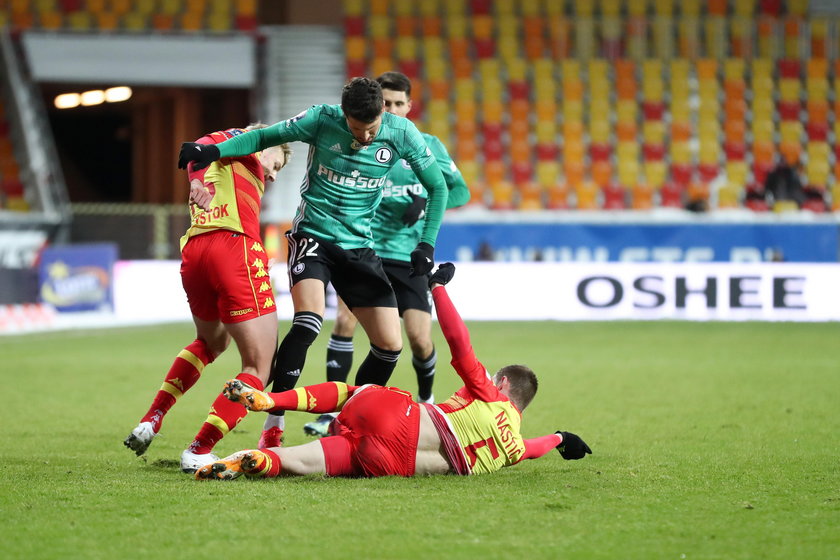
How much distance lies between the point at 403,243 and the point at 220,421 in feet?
7.34

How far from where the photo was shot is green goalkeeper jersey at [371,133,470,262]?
7184 millimetres

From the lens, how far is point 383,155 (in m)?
5.94

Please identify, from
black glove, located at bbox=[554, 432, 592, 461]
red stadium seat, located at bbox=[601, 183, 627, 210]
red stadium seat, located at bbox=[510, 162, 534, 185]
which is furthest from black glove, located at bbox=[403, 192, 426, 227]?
red stadium seat, located at bbox=[510, 162, 534, 185]

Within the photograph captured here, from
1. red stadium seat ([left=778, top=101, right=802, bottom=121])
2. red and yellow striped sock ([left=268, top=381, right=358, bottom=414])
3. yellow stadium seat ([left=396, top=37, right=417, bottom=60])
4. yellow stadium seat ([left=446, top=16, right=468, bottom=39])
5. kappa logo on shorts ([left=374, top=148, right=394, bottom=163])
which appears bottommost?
red and yellow striped sock ([left=268, top=381, right=358, bottom=414])

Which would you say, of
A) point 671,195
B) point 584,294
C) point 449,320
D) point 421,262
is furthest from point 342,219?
point 671,195

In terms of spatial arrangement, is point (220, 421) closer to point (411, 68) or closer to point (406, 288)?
point (406, 288)

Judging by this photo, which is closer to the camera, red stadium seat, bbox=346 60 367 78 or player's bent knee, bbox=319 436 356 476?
player's bent knee, bbox=319 436 356 476

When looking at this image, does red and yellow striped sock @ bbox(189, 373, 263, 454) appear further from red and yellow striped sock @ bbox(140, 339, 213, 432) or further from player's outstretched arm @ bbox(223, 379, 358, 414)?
red and yellow striped sock @ bbox(140, 339, 213, 432)

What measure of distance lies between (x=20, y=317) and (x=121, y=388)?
6.75 meters

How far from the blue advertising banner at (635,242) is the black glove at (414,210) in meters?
10.4

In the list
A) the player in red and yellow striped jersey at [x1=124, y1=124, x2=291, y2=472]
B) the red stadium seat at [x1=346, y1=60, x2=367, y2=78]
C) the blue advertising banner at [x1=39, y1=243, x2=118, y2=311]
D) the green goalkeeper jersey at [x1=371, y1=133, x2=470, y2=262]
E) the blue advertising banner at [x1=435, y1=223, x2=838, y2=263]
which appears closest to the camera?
the player in red and yellow striped jersey at [x1=124, y1=124, x2=291, y2=472]

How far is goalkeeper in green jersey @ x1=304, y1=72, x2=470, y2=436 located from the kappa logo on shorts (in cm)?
112

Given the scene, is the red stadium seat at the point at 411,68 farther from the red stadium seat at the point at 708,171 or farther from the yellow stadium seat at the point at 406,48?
the red stadium seat at the point at 708,171

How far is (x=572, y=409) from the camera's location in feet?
26.2
